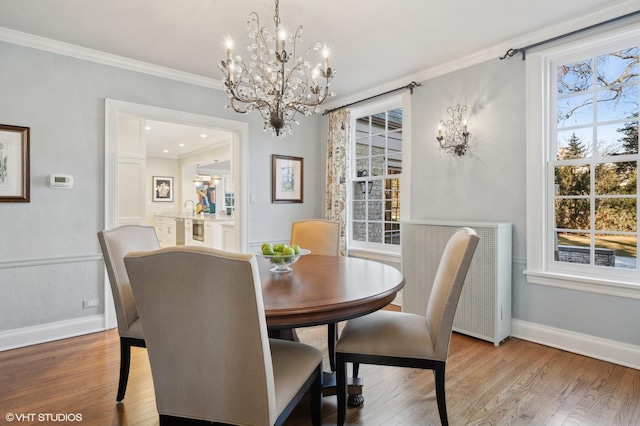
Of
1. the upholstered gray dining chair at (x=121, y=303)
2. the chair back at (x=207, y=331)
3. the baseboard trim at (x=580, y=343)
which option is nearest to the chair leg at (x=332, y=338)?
the chair back at (x=207, y=331)

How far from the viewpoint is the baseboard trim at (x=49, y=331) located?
9.36 feet

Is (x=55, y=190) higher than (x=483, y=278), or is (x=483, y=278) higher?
(x=55, y=190)

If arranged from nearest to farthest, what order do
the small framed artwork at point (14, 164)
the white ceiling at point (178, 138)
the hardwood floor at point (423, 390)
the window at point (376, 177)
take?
the hardwood floor at point (423, 390)
the small framed artwork at point (14, 164)
the window at point (376, 177)
the white ceiling at point (178, 138)

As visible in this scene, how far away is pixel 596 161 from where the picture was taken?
2.70 m

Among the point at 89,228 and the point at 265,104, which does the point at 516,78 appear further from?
the point at 89,228

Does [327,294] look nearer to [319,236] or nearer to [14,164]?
[319,236]

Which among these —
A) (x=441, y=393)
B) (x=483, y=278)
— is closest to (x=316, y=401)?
(x=441, y=393)

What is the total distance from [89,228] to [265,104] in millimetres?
2292

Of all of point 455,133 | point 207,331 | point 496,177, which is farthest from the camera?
point 455,133

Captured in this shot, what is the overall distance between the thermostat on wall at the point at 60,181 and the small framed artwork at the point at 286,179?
217cm

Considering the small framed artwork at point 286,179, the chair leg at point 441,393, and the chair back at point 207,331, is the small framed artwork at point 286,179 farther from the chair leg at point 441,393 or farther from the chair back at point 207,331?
the chair back at point 207,331

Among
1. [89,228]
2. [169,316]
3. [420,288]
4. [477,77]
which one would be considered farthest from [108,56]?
[420,288]

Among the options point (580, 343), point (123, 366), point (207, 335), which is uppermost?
point (207, 335)

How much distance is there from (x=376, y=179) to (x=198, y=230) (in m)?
4.70
